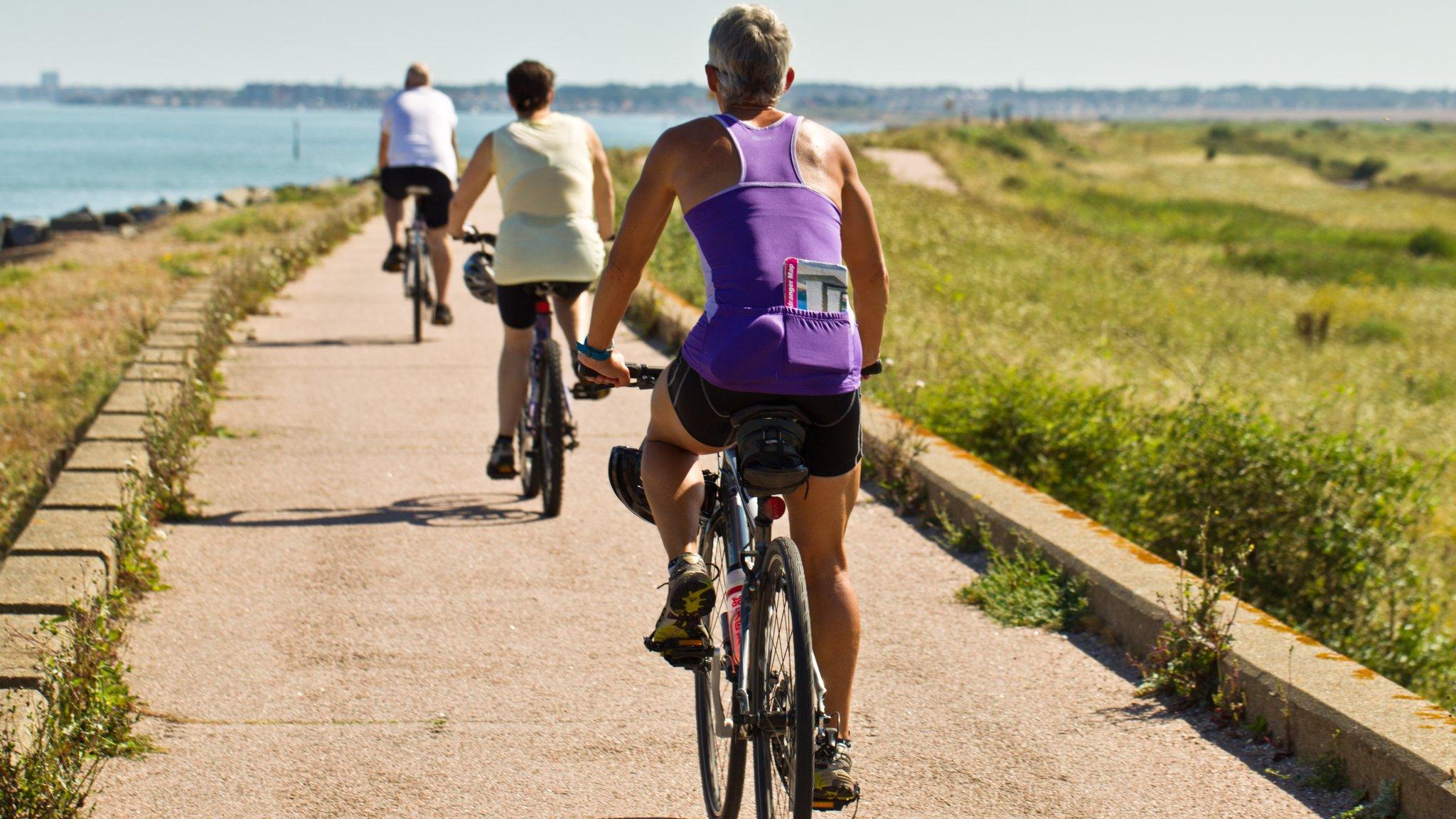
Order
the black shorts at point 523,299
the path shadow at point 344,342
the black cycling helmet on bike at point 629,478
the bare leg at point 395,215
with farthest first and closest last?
1. the bare leg at point 395,215
2. the path shadow at point 344,342
3. the black shorts at point 523,299
4. the black cycling helmet on bike at point 629,478

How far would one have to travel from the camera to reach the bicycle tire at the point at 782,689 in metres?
2.89

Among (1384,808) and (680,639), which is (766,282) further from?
(1384,808)

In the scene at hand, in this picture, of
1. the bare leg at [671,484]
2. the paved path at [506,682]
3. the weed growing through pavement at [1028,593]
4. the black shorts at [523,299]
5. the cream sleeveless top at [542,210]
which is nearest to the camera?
the bare leg at [671,484]

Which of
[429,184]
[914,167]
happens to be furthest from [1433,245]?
[429,184]

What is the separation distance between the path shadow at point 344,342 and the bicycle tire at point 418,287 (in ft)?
0.36

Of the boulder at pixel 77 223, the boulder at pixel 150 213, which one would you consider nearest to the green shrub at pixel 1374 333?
the boulder at pixel 77 223

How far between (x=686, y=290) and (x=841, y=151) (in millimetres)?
10410

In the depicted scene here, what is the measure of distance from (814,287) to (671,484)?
2.12 ft

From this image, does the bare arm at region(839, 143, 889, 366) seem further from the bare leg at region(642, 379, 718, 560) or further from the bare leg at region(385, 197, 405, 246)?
the bare leg at region(385, 197, 405, 246)

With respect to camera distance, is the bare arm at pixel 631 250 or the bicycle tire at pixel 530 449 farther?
the bicycle tire at pixel 530 449

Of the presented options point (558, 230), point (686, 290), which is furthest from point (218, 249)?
point (558, 230)

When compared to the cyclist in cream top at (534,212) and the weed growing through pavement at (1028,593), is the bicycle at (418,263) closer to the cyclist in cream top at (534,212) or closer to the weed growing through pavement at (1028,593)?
the cyclist in cream top at (534,212)

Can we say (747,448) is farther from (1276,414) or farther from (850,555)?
(1276,414)

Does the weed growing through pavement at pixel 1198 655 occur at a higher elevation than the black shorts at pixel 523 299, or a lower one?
lower
